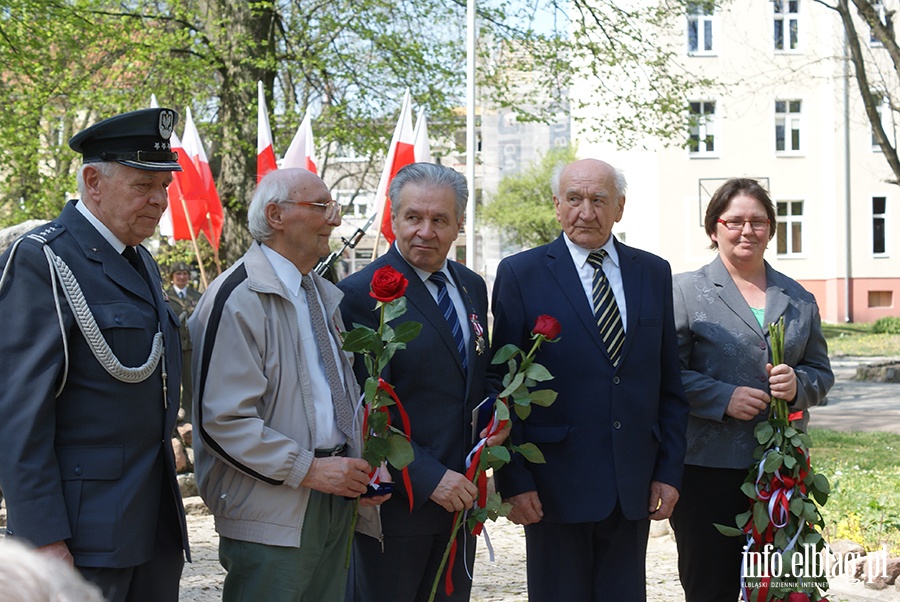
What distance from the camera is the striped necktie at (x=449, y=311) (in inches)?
143

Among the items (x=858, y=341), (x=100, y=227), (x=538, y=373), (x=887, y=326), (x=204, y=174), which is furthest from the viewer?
(x=887, y=326)

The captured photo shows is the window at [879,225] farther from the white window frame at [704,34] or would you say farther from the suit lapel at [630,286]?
the suit lapel at [630,286]

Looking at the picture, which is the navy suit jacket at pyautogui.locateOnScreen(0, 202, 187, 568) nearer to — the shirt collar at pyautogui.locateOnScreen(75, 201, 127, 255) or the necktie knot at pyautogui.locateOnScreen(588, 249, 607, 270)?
the shirt collar at pyautogui.locateOnScreen(75, 201, 127, 255)

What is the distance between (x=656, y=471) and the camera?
3.86m

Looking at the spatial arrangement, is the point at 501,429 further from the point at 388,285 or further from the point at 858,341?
the point at 858,341

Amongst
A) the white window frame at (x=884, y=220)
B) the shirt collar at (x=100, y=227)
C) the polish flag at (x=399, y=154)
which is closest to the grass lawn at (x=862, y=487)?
the shirt collar at (x=100, y=227)

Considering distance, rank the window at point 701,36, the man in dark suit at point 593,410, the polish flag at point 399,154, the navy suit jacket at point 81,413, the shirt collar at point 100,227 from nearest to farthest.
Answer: the navy suit jacket at point 81,413 → the shirt collar at point 100,227 → the man in dark suit at point 593,410 → the polish flag at point 399,154 → the window at point 701,36

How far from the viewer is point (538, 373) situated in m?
3.32

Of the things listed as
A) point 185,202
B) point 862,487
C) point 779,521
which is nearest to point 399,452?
point 779,521

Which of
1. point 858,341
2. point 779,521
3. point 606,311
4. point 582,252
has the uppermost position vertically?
point 582,252

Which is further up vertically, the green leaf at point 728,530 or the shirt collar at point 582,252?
the shirt collar at point 582,252

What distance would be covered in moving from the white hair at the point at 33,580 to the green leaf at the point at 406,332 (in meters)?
1.83

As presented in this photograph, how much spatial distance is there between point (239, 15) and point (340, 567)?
1184 centimetres

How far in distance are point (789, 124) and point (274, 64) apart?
22.1m
